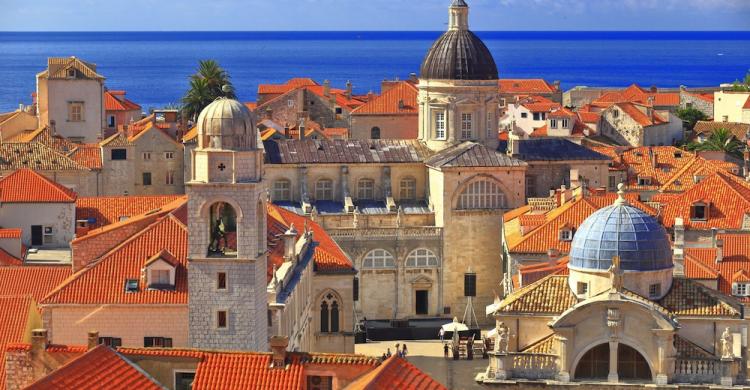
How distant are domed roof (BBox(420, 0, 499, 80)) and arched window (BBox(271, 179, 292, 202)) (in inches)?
333

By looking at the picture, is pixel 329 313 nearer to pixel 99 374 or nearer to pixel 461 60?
pixel 461 60

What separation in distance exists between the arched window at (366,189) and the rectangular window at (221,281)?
40483mm

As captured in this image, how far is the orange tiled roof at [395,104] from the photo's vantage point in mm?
115000

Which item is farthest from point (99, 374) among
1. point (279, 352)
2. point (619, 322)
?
point (619, 322)

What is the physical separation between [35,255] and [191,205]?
27347 mm

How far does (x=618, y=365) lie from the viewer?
168 ft

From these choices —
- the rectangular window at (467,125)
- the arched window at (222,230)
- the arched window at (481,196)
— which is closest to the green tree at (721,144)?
the rectangular window at (467,125)

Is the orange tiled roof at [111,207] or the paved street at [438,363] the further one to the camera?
the orange tiled roof at [111,207]

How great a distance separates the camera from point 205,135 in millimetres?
45594

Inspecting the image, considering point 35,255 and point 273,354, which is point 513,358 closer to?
point 273,354

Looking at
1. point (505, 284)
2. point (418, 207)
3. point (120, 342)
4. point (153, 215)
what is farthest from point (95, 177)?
point (120, 342)

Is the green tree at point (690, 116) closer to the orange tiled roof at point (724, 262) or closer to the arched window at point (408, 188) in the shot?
the arched window at point (408, 188)

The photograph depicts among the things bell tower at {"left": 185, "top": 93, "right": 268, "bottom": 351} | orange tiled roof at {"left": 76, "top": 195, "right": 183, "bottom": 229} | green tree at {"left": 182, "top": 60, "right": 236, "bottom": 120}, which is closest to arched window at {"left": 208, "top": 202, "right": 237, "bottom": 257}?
bell tower at {"left": 185, "top": 93, "right": 268, "bottom": 351}

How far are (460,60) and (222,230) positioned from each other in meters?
40.3
